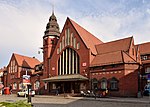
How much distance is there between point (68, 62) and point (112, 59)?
1024 centimetres

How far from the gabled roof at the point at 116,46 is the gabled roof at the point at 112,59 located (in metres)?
1.88

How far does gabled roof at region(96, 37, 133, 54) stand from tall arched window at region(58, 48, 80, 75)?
5243 mm

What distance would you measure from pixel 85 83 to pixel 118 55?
8.18 meters

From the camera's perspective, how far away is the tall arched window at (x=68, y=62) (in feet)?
142

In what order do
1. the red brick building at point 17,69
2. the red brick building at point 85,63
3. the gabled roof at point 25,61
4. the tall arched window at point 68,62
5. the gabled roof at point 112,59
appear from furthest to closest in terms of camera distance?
the gabled roof at point 25,61
the red brick building at point 17,69
the tall arched window at point 68,62
the gabled roof at point 112,59
the red brick building at point 85,63

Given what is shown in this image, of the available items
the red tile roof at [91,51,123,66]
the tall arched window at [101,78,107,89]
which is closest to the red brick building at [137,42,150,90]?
the red tile roof at [91,51,123,66]

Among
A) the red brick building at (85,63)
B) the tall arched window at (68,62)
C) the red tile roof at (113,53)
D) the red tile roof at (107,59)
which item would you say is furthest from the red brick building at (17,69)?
the red tile roof at (107,59)

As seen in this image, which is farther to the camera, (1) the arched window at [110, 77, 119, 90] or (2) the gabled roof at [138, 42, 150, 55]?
(2) the gabled roof at [138, 42, 150, 55]

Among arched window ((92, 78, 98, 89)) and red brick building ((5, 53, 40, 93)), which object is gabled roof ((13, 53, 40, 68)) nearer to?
red brick building ((5, 53, 40, 93))

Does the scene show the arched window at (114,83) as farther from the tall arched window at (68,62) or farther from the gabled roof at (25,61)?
the gabled roof at (25,61)

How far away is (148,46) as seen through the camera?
5000 centimetres

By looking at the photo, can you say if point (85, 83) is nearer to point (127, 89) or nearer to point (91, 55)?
point (91, 55)

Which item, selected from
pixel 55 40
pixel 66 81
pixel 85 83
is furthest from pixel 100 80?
pixel 55 40

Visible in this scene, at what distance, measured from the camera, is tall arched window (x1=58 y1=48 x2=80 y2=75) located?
43.3 meters
